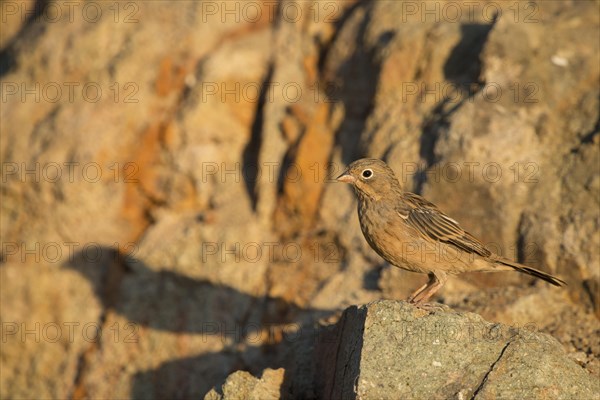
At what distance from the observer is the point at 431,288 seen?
873 cm

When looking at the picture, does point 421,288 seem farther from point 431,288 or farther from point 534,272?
point 534,272

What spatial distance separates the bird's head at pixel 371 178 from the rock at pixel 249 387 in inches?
91.8

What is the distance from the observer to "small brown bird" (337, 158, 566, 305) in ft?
27.7

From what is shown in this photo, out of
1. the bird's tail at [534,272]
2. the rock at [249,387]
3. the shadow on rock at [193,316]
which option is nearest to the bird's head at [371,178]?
the bird's tail at [534,272]

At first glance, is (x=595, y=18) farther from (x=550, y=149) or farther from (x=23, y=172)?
(x=23, y=172)

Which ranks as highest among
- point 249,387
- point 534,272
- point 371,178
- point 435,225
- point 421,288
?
point 371,178

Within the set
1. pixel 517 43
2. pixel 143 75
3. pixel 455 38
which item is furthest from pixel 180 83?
pixel 517 43

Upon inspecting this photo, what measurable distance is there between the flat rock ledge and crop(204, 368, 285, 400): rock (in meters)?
0.75

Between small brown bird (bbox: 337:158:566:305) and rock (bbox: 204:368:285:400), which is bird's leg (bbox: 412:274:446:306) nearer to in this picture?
small brown bird (bbox: 337:158:566:305)

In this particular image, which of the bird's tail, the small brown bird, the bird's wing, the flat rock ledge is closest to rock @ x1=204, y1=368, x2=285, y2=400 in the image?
the flat rock ledge

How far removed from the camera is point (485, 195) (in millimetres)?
9367

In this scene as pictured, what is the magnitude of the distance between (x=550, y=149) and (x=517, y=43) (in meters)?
1.41

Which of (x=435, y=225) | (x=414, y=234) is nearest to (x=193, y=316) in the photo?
(x=414, y=234)

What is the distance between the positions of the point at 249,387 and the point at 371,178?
9.01 feet
